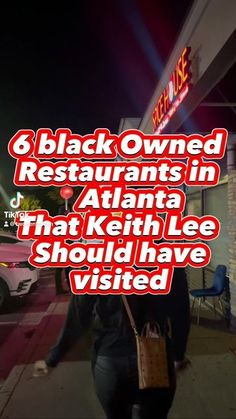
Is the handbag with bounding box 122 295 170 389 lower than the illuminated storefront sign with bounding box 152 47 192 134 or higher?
lower

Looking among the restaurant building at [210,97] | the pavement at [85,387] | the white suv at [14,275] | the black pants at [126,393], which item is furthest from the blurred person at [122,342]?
the white suv at [14,275]

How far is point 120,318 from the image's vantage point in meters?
2.20

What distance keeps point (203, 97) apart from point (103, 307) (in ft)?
12.4

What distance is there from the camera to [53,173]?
752 centimetres

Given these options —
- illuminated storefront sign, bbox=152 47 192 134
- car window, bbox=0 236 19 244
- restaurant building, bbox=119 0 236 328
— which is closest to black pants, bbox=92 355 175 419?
restaurant building, bbox=119 0 236 328

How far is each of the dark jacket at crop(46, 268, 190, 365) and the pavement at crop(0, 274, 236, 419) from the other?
1591 millimetres

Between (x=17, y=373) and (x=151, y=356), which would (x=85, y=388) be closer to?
(x=17, y=373)

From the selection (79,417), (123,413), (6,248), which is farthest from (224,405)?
(6,248)

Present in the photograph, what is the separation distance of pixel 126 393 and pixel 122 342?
0.24m

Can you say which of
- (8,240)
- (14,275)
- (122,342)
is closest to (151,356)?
(122,342)

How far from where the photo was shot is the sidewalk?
3979 millimetres

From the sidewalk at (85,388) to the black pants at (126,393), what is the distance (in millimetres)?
1174

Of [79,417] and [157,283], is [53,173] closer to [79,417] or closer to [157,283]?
[79,417]

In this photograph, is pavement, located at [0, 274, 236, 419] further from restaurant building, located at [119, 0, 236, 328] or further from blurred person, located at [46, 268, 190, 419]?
blurred person, located at [46, 268, 190, 419]
